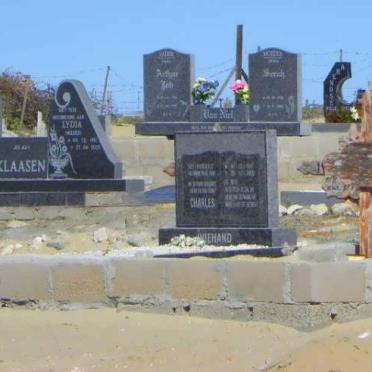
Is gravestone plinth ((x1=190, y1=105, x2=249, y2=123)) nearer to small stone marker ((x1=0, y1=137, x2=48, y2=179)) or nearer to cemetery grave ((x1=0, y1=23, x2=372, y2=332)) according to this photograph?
cemetery grave ((x1=0, y1=23, x2=372, y2=332))

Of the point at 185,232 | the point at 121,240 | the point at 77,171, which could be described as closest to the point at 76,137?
the point at 77,171

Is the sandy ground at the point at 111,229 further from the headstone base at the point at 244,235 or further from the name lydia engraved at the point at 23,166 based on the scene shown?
the name lydia engraved at the point at 23,166

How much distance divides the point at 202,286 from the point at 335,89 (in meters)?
25.0

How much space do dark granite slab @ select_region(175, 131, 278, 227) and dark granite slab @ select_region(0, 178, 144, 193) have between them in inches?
231

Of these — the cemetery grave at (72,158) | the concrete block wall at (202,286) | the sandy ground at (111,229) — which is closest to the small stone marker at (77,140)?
the cemetery grave at (72,158)

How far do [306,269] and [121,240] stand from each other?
376 cm

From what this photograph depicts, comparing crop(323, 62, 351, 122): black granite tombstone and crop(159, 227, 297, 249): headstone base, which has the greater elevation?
crop(323, 62, 351, 122): black granite tombstone

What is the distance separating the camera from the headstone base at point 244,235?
9828 millimetres

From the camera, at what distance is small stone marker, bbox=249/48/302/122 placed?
23.7 m

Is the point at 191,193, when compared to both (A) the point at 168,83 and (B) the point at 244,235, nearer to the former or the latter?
(B) the point at 244,235

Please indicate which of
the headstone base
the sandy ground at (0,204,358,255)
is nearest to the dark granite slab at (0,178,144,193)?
the sandy ground at (0,204,358,255)

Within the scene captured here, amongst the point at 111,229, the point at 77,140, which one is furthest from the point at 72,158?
the point at 111,229

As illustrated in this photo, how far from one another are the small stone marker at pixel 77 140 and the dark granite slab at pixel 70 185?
0.41 feet

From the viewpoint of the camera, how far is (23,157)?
16781mm
